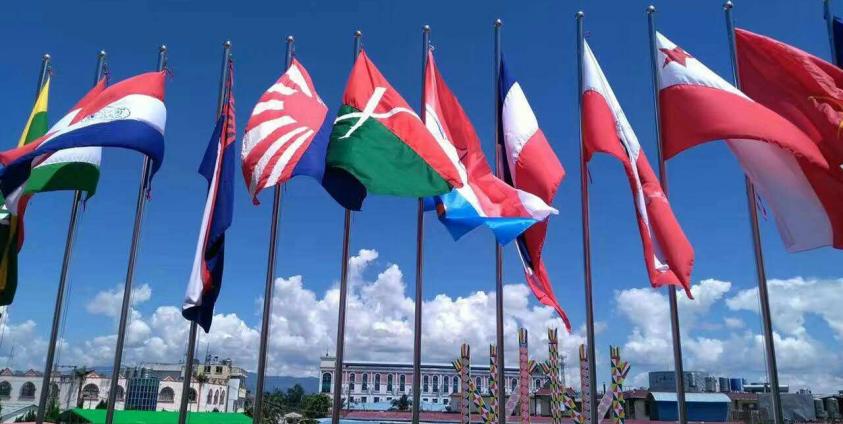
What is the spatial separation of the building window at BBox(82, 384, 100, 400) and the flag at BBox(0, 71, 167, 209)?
9406 cm

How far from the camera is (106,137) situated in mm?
12094

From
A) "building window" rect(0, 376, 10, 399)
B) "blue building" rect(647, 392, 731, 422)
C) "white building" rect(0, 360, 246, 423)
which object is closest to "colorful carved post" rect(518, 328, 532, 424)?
"blue building" rect(647, 392, 731, 422)

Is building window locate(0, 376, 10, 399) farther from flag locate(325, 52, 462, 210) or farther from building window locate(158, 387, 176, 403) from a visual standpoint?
flag locate(325, 52, 462, 210)

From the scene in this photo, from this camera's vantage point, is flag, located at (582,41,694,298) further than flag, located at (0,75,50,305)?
No

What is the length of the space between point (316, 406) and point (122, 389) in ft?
98.0

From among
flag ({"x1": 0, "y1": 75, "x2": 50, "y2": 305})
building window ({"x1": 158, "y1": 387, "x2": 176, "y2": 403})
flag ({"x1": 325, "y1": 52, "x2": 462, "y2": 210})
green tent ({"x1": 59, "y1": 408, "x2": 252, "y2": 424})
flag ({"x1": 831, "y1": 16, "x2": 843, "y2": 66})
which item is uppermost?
flag ({"x1": 831, "y1": 16, "x2": 843, "y2": 66})

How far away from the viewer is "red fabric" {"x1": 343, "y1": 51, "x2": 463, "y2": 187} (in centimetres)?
1187

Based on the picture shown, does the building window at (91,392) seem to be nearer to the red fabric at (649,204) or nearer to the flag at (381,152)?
the flag at (381,152)

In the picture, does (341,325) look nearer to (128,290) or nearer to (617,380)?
(128,290)

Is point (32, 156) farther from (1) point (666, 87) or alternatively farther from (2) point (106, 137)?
(1) point (666, 87)

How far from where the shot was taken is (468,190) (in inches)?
488

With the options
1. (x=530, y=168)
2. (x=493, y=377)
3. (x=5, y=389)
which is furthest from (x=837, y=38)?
(x=5, y=389)

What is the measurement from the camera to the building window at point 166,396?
4026 inches

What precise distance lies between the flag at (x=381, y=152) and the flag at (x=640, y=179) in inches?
108
